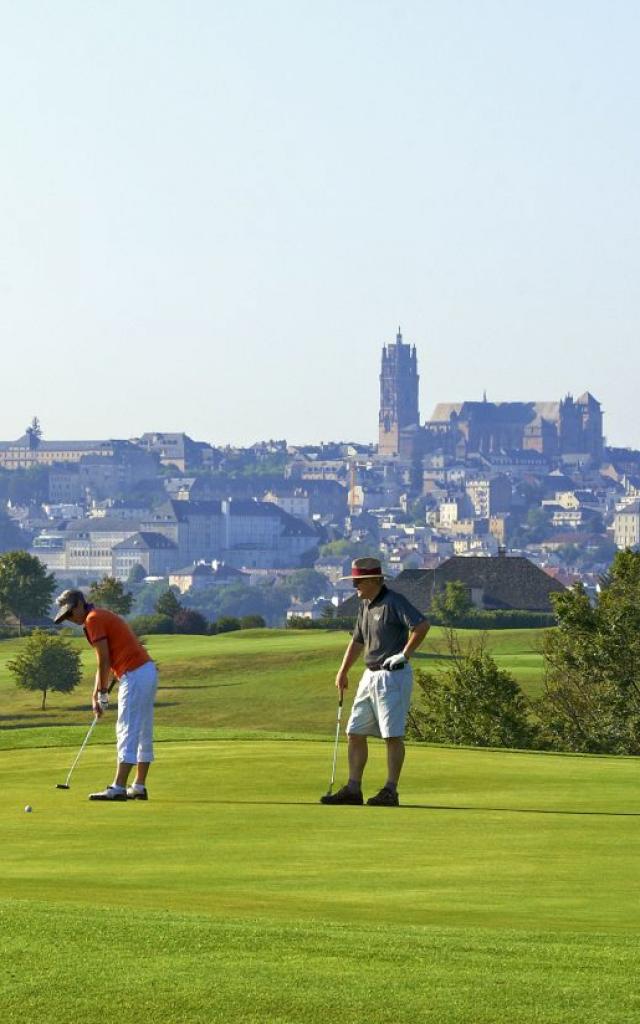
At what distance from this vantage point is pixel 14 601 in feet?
253

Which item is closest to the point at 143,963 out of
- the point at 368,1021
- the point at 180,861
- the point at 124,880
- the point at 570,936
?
the point at 368,1021

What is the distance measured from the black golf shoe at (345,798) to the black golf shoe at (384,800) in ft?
0.22

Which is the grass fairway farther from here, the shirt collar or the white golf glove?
the shirt collar

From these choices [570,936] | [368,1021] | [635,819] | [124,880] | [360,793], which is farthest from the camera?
[360,793]

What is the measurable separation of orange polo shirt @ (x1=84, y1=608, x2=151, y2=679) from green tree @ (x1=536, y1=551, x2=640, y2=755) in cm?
1753

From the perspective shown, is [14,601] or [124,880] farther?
[14,601]

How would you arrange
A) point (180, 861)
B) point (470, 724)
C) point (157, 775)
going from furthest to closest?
1. point (470, 724)
2. point (157, 775)
3. point (180, 861)

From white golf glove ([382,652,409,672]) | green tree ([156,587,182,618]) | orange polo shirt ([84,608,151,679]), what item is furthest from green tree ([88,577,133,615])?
white golf glove ([382,652,409,672])

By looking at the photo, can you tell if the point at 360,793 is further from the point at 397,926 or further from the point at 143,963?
the point at 143,963

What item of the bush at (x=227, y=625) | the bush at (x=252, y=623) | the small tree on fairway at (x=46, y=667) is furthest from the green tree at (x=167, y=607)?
the small tree on fairway at (x=46, y=667)

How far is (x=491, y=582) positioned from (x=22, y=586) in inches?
894

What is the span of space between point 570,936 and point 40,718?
4697cm

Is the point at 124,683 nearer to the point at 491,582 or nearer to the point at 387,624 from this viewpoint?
the point at 387,624

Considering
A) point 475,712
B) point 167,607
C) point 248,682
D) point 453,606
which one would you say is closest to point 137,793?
point 475,712
